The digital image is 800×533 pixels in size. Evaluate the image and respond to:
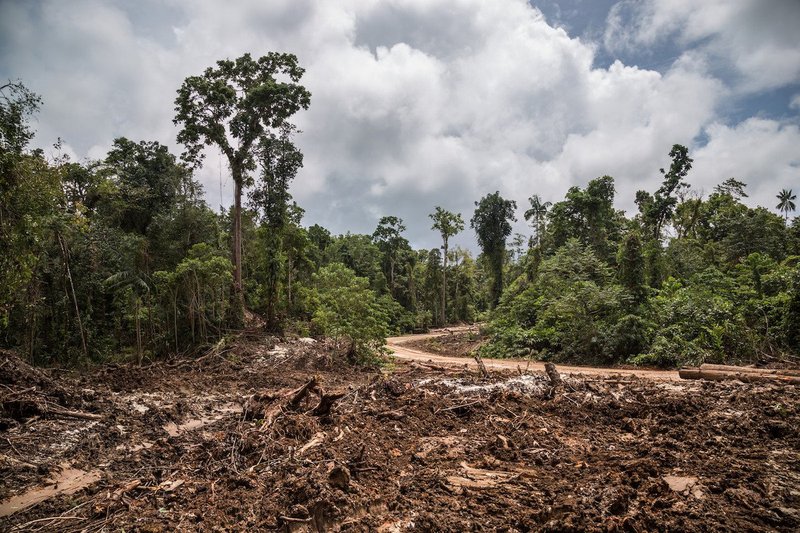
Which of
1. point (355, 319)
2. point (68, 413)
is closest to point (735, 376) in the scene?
point (355, 319)

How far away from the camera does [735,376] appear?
10.2m

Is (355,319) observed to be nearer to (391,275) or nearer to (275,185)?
Result: (275,185)

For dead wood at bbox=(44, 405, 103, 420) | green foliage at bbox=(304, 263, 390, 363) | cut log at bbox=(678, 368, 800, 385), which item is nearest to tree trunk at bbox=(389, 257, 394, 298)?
green foliage at bbox=(304, 263, 390, 363)

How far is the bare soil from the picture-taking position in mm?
A: 4035

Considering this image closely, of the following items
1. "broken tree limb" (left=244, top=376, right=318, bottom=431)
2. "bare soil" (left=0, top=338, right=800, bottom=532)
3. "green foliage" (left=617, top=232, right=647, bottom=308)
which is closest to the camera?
"bare soil" (left=0, top=338, right=800, bottom=532)

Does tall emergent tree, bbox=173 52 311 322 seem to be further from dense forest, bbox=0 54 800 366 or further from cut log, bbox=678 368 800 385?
cut log, bbox=678 368 800 385

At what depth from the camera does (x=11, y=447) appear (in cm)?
637

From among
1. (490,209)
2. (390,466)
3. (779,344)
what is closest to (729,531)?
(390,466)

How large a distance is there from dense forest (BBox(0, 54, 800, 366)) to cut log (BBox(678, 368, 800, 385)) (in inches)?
97.1

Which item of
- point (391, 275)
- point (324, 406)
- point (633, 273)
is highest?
point (391, 275)

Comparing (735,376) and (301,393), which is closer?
(301,393)

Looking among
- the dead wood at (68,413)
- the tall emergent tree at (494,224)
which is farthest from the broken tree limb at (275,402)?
the tall emergent tree at (494,224)

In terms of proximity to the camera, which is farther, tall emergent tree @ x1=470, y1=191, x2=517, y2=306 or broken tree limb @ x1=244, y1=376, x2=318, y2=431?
tall emergent tree @ x1=470, y1=191, x2=517, y2=306

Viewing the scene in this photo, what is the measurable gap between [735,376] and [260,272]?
21647 mm
